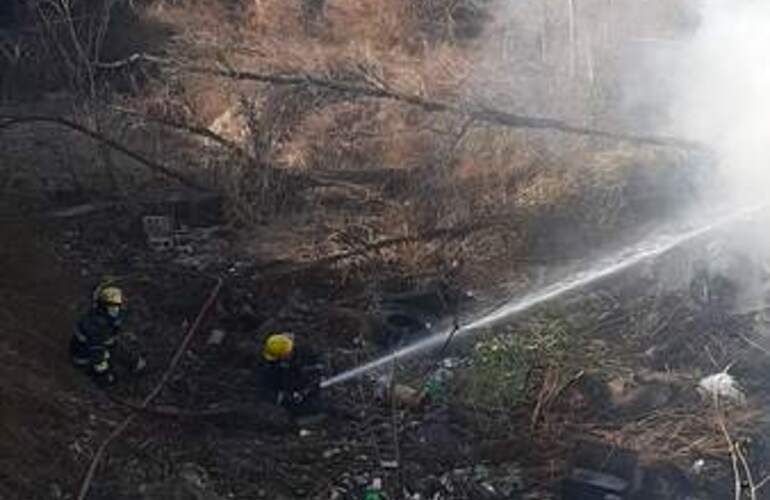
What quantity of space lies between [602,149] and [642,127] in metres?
0.69

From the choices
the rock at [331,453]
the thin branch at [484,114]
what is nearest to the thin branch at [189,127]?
the thin branch at [484,114]

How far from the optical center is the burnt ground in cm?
657

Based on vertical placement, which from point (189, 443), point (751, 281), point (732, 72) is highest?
point (732, 72)

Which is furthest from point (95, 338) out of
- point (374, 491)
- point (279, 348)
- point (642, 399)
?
point (642, 399)

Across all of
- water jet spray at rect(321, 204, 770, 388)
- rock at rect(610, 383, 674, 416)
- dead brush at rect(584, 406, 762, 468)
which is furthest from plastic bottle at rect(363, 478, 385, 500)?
rock at rect(610, 383, 674, 416)

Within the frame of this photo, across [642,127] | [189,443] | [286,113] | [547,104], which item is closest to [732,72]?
[642,127]

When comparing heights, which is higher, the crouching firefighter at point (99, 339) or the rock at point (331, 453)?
the crouching firefighter at point (99, 339)

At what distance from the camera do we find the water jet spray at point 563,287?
8.04 metres

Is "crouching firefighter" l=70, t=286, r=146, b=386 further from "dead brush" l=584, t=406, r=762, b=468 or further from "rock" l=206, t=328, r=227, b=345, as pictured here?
"dead brush" l=584, t=406, r=762, b=468

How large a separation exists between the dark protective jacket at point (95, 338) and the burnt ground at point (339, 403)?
6.3 inches

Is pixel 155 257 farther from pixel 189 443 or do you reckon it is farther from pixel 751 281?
pixel 751 281

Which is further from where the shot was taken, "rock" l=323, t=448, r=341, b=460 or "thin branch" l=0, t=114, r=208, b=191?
"thin branch" l=0, t=114, r=208, b=191

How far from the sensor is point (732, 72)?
1092cm

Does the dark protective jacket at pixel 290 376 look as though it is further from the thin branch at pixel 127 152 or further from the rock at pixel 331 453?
the thin branch at pixel 127 152
